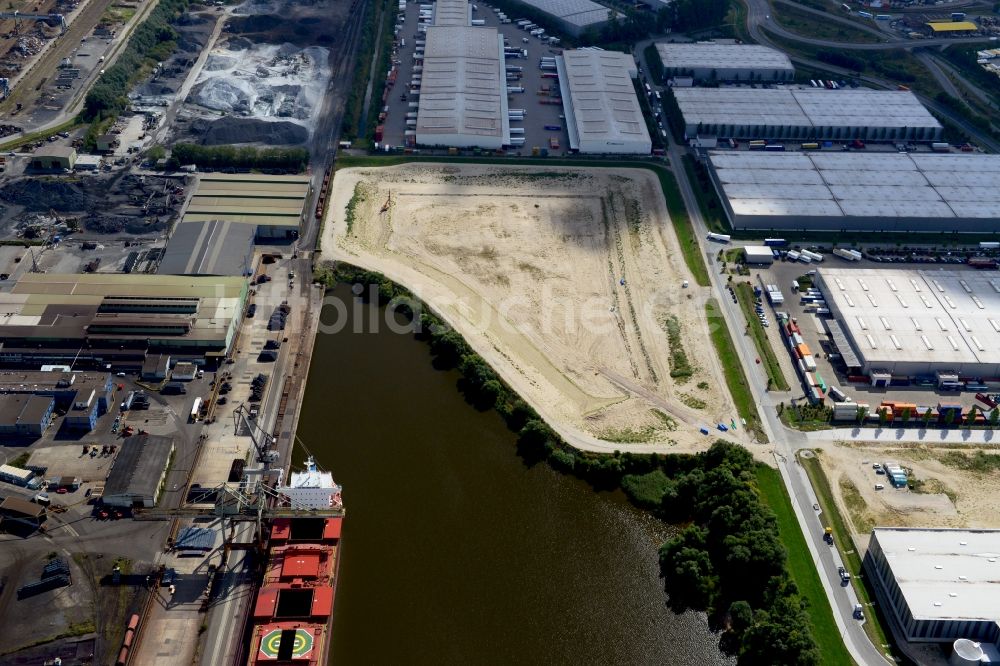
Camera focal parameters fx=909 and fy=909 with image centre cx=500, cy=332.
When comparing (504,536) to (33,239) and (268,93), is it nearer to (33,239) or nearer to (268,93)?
(33,239)

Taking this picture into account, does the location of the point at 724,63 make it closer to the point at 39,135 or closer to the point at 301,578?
the point at 39,135

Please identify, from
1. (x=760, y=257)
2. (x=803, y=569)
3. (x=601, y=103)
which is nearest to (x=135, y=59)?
(x=601, y=103)

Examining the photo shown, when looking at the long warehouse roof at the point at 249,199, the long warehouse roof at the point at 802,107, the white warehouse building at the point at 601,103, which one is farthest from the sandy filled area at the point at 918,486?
the long warehouse roof at the point at 249,199

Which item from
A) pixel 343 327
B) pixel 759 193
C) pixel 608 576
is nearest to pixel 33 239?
pixel 343 327

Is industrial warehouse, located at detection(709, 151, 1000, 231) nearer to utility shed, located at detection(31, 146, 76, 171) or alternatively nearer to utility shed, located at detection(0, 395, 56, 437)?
utility shed, located at detection(0, 395, 56, 437)

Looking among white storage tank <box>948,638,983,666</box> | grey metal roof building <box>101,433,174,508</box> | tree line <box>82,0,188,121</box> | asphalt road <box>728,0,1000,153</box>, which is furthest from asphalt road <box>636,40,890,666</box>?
tree line <box>82,0,188,121</box>

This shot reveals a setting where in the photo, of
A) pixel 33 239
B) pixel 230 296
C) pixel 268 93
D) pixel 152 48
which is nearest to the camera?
pixel 230 296

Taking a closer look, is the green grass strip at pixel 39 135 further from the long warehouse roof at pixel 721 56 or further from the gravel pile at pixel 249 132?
the long warehouse roof at pixel 721 56
